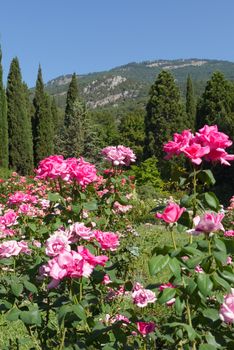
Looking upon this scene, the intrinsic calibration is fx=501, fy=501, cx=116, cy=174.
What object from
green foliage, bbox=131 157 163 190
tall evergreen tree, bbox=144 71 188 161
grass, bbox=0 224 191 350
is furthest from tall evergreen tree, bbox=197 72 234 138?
grass, bbox=0 224 191 350

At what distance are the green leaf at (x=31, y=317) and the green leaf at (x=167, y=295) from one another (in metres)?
0.53

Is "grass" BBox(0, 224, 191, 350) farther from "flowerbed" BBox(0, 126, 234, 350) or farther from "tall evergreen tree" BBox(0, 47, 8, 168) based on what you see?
"tall evergreen tree" BBox(0, 47, 8, 168)

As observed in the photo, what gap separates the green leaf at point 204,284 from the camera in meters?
1.56

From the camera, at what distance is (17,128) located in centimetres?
2636

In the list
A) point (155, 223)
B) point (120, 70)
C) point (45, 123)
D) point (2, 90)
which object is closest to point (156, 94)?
point (45, 123)

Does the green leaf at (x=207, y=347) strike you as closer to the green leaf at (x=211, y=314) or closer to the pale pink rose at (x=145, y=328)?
the green leaf at (x=211, y=314)

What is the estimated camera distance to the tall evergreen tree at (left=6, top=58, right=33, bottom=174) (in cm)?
2641

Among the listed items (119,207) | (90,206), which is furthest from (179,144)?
(119,207)

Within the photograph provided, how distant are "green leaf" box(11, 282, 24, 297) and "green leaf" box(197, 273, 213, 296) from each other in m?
0.80

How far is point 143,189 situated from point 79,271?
42.4 ft

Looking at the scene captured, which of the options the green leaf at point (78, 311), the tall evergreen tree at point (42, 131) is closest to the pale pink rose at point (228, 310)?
the green leaf at point (78, 311)

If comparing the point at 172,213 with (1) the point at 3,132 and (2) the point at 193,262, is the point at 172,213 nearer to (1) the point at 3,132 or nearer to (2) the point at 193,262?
(2) the point at 193,262

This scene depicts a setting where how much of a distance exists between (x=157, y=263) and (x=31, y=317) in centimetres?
60

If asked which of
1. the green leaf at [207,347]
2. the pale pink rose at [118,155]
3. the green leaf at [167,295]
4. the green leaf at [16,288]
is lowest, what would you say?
the green leaf at [207,347]
